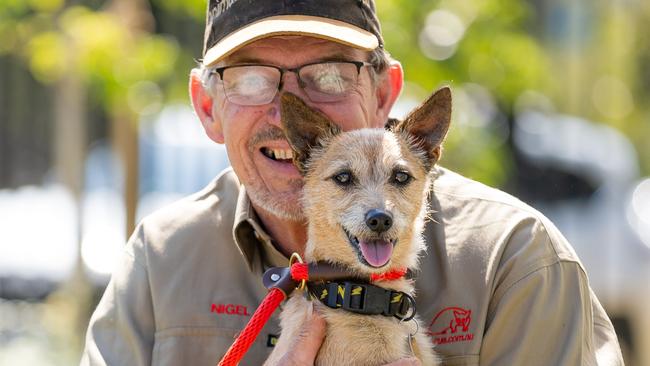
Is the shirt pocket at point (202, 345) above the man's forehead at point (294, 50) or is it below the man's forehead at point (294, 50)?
below

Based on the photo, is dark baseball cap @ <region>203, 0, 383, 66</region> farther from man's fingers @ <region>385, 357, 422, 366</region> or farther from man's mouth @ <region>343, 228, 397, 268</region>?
man's fingers @ <region>385, 357, 422, 366</region>

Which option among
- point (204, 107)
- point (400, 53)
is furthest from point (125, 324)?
point (400, 53)

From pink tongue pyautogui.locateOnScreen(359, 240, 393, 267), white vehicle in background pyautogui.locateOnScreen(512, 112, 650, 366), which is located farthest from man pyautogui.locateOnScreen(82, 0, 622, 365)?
white vehicle in background pyautogui.locateOnScreen(512, 112, 650, 366)

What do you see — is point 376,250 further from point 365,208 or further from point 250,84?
point 250,84

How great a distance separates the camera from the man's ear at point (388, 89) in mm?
4406

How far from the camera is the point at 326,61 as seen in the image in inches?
162

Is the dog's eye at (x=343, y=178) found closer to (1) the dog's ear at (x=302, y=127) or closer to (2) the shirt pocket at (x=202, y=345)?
(1) the dog's ear at (x=302, y=127)

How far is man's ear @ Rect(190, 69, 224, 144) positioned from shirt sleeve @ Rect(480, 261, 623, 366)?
139 cm

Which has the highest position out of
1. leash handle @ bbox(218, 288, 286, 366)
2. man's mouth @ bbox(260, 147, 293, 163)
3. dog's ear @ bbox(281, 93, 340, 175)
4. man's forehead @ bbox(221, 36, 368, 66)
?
man's forehead @ bbox(221, 36, 368, 66)

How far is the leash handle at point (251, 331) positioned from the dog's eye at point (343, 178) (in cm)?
44

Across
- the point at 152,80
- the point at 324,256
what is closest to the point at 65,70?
the point at 152,80

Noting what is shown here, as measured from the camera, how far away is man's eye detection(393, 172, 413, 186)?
3.84 metres

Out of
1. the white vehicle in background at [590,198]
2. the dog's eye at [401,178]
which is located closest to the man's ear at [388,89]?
the dog's eye at [401,178]

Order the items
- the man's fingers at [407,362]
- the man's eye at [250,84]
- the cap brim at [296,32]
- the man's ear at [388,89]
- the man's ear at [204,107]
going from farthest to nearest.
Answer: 1. the man's ear at [204,107]
2. the man's ear at [388,89]
3. the man's eye at [250,84]
4. the cap brim at [296,32]
5. the man's fingers at [407,362]
